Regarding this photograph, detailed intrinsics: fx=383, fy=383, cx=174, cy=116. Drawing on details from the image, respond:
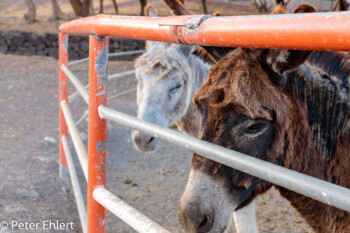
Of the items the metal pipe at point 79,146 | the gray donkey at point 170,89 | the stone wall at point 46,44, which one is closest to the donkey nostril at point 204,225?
the metal pipe at point 79,146

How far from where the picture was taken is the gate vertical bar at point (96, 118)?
1.67m

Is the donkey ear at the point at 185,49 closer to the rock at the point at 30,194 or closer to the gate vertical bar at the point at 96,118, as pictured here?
the gate vertical bar at the point at 96,118

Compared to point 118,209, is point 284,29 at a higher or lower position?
higher

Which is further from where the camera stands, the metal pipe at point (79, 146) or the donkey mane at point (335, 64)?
the metal pipe at point (79, 146)

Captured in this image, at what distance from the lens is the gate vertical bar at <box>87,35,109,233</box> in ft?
5.49

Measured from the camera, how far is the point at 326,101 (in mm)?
1701

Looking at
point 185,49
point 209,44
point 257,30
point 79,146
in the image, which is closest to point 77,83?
point 79,146

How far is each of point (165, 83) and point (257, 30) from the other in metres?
2.34

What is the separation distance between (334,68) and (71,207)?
2569 millimetres

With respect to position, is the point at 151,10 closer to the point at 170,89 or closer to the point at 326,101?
the point at 170,89

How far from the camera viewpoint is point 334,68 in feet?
5.74

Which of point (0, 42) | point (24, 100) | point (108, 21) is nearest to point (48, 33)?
point (0, 42)

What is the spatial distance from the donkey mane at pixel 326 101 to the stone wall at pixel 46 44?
1154 centimetres

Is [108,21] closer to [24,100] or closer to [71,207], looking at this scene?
[71,207]
